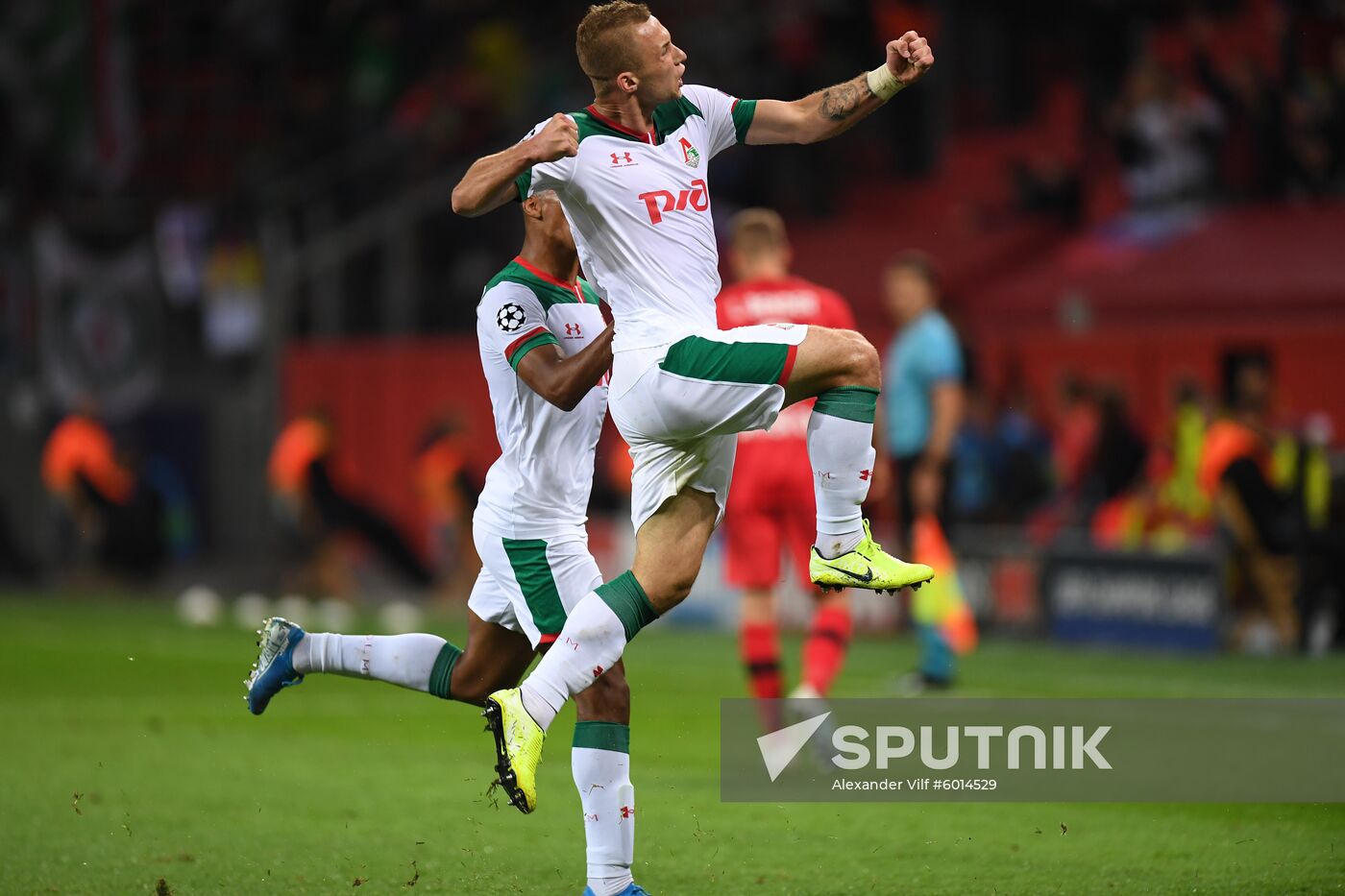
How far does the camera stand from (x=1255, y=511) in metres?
13.9

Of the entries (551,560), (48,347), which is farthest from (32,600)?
(551,560)

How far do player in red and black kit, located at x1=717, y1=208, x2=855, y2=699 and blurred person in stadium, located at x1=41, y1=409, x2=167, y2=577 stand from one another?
12600mm

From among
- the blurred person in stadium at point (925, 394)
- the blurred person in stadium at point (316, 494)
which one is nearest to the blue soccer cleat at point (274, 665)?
the blurred person in stadium at point (925, 394)

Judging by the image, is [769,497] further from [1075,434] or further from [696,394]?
[1075,434]

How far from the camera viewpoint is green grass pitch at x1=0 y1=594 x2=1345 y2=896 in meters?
6.67

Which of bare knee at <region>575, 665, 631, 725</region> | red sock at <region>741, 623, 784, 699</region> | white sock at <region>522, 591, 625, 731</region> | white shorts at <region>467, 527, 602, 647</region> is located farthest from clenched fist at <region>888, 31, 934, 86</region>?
red sock at <region>741, 623, 784, 699</region>

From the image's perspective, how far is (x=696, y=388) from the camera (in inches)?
239

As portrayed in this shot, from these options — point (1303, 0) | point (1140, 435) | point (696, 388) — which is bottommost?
point (1140, 435)

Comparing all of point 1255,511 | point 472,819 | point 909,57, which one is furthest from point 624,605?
point 1255,511

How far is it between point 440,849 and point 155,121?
68.8 feet

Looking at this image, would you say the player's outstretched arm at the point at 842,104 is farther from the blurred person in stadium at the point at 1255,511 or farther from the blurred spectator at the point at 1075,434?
the blurred spectator at the point at 1075,434

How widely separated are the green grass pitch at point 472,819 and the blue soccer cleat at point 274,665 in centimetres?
55

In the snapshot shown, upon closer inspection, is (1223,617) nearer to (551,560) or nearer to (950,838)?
(950,838)

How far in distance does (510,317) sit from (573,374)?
0.40 metres
